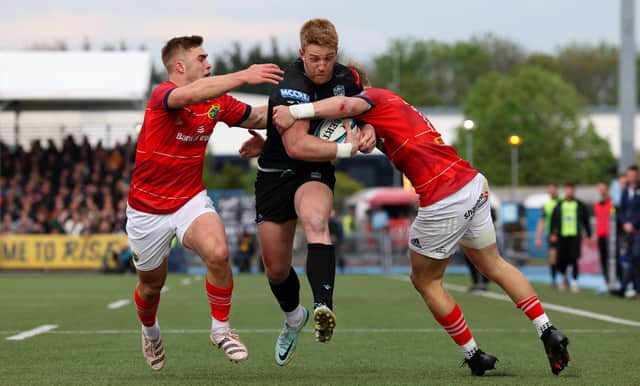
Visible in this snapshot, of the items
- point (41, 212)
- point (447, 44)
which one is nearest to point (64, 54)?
point (41, 212)

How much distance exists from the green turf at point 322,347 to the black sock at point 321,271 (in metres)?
0.50

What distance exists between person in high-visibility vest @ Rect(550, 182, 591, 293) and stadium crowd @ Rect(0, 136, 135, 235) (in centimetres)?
1329

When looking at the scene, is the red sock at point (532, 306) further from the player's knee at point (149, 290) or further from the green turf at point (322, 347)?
the player's knee at point (149, 290)

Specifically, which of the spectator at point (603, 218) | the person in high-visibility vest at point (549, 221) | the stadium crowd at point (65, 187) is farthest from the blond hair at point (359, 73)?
the stadium crowd at point (65, 187)

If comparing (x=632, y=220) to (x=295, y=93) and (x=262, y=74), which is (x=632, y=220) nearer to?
(x=295, y=93)

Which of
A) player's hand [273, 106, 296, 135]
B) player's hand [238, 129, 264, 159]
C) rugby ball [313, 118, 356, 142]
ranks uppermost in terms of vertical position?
player's hand [273, 106, 296, 135]

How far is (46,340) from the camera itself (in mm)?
10438

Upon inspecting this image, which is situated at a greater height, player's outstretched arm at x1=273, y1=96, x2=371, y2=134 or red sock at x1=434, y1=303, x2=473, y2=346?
player's outstretched arm at x1=273, y1=96, x2=371, y2=134

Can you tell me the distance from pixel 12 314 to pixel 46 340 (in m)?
4.24

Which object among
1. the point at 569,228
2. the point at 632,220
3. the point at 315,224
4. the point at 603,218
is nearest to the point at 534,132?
the point at 569,228

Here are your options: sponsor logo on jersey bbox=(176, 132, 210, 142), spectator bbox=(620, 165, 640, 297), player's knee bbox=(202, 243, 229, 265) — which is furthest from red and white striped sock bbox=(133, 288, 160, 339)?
spectator bbox=(620, 165, 640, 297)

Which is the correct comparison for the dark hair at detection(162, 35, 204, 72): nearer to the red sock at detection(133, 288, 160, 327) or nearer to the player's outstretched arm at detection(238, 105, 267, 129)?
the player's outstretched arm at detection(238, 105, 267, 129)

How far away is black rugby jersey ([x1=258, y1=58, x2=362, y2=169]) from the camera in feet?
24.8

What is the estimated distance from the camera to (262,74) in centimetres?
729
